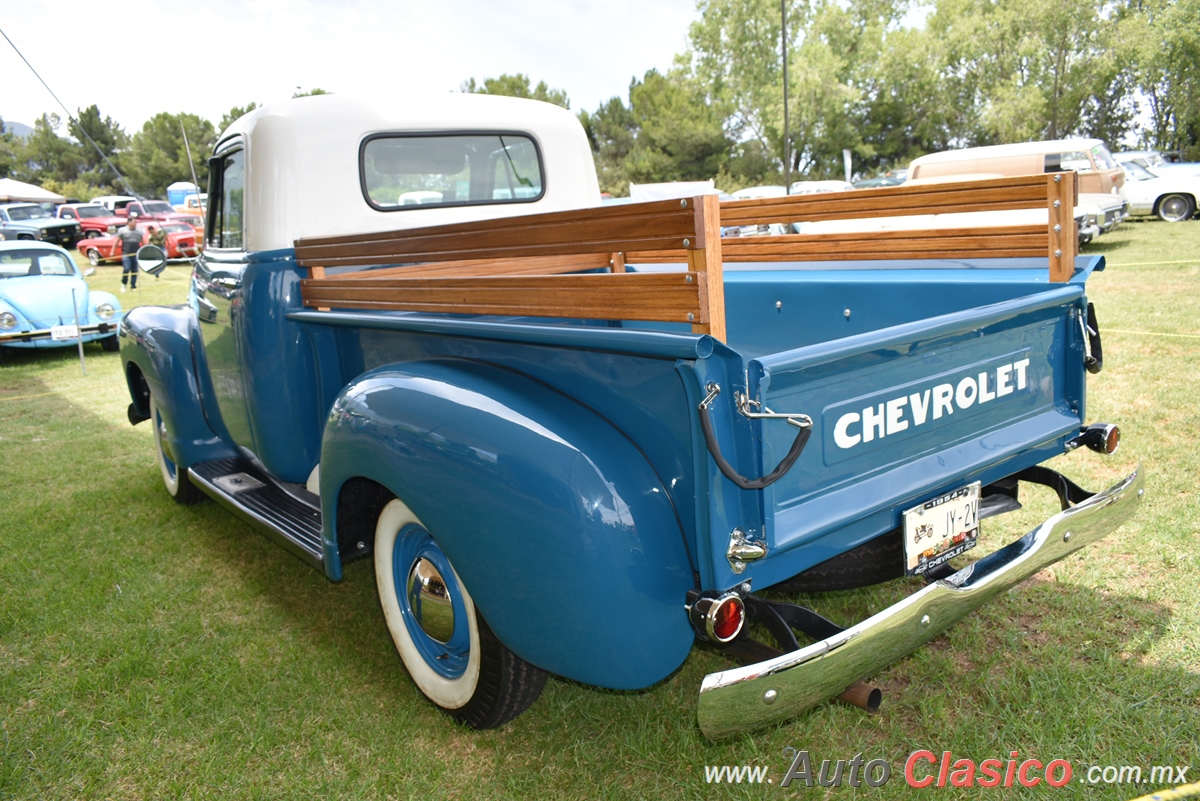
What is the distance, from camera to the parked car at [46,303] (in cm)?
881

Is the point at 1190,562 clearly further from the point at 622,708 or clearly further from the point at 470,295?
the point at 470,295

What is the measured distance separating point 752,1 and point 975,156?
120 feet

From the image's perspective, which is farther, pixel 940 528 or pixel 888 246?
pixel 888 246

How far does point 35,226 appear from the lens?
25.0 metres

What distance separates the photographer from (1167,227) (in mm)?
14867

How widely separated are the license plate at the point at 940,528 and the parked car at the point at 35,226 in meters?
27.8

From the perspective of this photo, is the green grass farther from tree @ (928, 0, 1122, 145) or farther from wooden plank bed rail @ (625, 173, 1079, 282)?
tree @ (928, 0, 1122, 145)

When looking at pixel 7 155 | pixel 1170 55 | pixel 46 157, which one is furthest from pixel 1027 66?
pixel 46 157

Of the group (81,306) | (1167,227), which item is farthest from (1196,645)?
(1167,227)

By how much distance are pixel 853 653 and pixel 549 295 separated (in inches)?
40.2

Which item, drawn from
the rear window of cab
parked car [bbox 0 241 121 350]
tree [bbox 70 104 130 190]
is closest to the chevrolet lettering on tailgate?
the rear window of cab

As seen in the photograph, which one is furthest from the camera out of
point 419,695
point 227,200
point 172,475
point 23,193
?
point 23,193

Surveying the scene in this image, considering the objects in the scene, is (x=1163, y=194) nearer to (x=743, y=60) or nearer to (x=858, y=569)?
(x=858, y=569)

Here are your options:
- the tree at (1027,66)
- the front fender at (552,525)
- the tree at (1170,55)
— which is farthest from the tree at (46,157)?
the front fender at (552,525)
